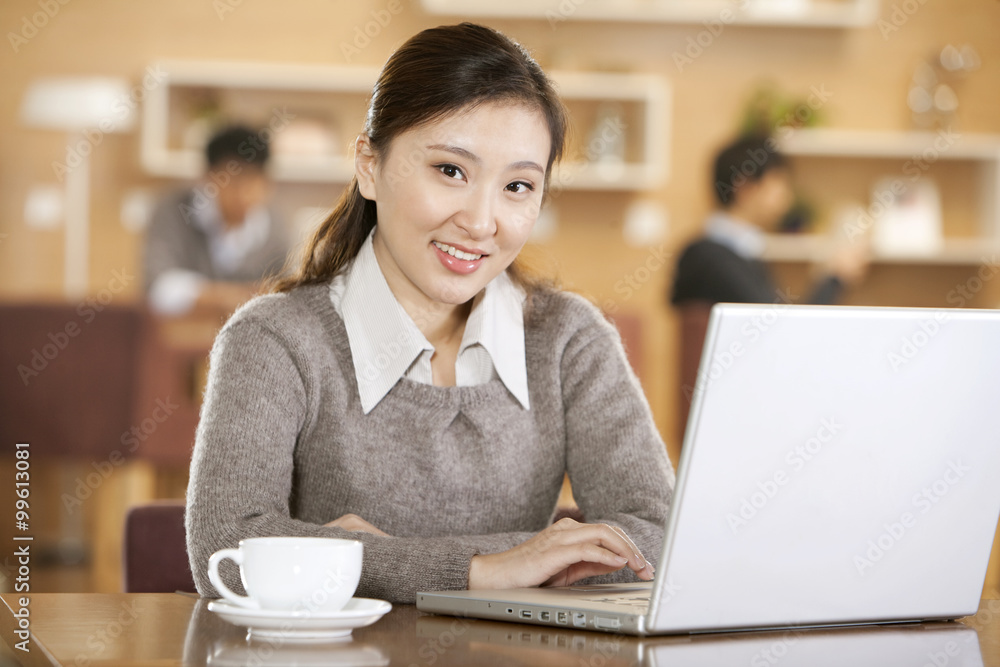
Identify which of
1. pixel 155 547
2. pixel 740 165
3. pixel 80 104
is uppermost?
pixel 80 104

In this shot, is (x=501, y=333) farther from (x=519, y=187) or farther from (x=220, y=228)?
(x=220, y=228)

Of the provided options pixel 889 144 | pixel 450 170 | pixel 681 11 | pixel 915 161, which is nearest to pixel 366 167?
pixel 450 170

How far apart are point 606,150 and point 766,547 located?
414 centimetres

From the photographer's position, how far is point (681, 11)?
4836 mm

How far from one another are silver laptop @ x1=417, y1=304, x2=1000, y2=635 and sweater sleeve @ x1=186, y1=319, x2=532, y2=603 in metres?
0.15

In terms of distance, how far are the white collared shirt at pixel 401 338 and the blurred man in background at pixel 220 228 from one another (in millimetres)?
2786

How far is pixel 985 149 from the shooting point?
4895 millimetres

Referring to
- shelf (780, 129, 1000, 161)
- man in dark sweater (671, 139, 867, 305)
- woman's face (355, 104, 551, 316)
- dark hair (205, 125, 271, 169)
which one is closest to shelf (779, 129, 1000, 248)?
shelf (780, 129, 1000, 161)

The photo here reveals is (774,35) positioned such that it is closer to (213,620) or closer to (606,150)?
(606,150)

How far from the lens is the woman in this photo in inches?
50.5

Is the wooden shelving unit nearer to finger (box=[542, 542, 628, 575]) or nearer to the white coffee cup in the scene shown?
finger (box=[542, 542, 628, 575])

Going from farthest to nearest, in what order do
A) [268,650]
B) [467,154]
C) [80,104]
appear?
[80,104]
[467,154]
[268,650]

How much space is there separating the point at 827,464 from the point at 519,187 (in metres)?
0.66

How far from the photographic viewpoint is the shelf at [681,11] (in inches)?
187
